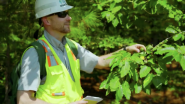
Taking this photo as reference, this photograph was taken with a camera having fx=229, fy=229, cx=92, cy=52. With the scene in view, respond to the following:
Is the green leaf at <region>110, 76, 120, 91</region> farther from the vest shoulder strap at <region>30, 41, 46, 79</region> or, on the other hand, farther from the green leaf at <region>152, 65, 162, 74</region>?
the vest shoulder strap at <region>30, 41, 46, 79</region>

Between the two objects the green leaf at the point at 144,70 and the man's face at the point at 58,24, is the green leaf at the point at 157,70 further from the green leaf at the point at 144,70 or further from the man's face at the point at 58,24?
the man's face at the point at 58,24

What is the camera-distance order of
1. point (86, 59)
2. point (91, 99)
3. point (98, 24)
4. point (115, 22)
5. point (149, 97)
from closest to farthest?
point (91, 99), point (86, 59), point (115, 22), point (98, 24), point (149, 97)

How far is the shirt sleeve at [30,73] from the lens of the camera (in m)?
1.94

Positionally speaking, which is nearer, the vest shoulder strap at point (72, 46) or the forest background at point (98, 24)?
the forest background at point (98, 24)

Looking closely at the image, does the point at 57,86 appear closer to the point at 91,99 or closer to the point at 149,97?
the point at 91,99

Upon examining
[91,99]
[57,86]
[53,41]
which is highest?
[53,41]

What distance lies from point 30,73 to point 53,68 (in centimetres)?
23

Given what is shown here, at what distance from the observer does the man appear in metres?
1.97

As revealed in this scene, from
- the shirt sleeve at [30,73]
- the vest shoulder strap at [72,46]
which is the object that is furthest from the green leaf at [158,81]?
the shirt sleeve at [30,73]

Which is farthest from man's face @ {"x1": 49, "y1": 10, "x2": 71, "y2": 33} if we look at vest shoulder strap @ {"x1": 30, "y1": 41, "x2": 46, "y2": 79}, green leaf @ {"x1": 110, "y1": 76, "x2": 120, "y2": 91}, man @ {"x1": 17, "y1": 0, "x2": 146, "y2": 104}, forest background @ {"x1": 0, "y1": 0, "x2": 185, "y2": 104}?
green leaf @ {"x1": 110, "y1": 76, "x2": 120, "y2": 91}

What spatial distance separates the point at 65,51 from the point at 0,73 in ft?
8.17

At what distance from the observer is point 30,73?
197 centimetres

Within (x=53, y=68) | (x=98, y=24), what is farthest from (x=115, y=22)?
(x=53, y=68)

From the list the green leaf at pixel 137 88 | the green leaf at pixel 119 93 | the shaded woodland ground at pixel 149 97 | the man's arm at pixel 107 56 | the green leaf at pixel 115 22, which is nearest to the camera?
the green leaf at pixel 119 93
